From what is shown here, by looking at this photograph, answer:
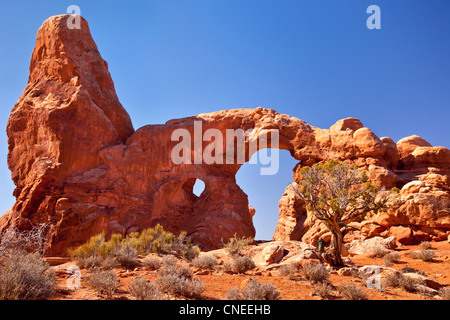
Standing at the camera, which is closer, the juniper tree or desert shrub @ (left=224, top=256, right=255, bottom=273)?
desert shrub @ (left=224, top=256, right=255, bottom=273)

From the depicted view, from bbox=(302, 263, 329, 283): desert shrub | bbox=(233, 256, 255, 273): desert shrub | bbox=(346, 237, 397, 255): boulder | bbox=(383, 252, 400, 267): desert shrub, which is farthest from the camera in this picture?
bbox=(346, 237, 397, 255): boulder

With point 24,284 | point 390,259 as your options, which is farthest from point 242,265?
point 390,259

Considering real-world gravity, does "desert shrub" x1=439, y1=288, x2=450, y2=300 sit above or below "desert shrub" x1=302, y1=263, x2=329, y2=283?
below

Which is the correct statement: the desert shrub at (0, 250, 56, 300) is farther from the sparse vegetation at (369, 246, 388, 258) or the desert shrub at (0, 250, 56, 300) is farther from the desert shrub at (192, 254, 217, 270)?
the sparse vegetation at (369, 246, 388, 258)

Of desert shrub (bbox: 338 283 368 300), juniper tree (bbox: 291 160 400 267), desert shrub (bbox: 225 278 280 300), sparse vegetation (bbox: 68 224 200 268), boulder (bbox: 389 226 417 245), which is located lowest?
desert shrub (bbox: 338 283 368 300)

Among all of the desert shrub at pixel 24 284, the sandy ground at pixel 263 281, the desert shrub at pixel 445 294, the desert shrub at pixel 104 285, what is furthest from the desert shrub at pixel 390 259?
the desert shrub at pixel 24 284

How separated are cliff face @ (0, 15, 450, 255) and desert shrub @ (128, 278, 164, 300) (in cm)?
1401

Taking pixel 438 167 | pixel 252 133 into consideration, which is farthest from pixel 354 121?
pixel 252 133

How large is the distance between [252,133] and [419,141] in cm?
1477

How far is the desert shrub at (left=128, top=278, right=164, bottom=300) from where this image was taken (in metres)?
5.03

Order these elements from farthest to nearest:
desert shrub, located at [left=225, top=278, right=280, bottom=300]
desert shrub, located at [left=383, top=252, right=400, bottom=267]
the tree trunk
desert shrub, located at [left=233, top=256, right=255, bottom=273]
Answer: desert shrub, located at [left=383, top=252, right=400, bottom=267], the tree trunk, desert shrub, located at [left=233, top=256, right=255, bottom=273], desert shrub, located at [left=225, top=278, right=280, bottom=300]

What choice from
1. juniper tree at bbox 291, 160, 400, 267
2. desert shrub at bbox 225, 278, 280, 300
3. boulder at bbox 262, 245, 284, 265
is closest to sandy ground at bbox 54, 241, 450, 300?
desert shrub at bbox 225, 278, 280, 300

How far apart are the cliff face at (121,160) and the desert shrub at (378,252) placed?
356cm
